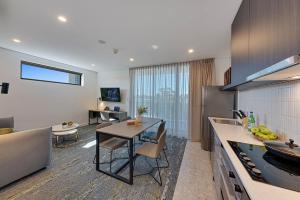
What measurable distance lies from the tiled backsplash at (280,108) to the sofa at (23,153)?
3.28 meters

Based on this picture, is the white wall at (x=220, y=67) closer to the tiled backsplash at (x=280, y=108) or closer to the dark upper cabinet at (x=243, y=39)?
the tiled backsplash at (x=280, y=108)

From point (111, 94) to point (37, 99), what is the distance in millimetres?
2412

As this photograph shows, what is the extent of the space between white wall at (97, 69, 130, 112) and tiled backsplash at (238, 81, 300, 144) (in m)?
4.41

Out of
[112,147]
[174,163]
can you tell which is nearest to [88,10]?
[112,147]

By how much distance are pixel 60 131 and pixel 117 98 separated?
251 centimetres

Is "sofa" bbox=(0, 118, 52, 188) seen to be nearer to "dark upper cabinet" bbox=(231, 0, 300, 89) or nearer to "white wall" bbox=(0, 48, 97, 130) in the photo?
"white wall" bbox=(0, 48, 97, 130)

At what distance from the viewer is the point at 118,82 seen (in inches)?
221

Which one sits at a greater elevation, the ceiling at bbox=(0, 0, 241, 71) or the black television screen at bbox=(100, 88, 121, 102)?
the ceiling at bbox=(0, 0, 241, 71)

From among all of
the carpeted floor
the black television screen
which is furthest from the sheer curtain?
the carpeted floor

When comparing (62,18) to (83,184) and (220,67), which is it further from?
(220,67)

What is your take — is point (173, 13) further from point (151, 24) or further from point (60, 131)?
point (60, 131)

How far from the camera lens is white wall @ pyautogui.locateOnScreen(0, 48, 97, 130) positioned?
11.3 ft

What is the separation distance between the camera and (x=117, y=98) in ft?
17.9

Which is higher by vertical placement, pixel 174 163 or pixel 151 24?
pixel 151 24
